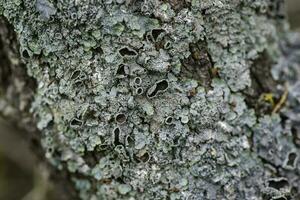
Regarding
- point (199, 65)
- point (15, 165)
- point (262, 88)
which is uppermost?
point (199, 65)

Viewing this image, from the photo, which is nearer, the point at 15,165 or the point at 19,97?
the point at 19,97

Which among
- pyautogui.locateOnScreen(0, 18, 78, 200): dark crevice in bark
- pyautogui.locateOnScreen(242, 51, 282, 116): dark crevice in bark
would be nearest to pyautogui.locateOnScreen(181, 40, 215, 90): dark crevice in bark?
pyautogui.locateOnScreen(242, 51, 282, 116): dark crevice in bark

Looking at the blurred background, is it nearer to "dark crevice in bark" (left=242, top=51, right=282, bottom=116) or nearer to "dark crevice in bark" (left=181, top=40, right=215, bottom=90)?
"dark crevice in bark" (left=242, top=51, right=282, bottom=116)

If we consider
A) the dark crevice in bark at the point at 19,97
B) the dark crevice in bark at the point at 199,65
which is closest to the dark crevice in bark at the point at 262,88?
the dark crevice in bark at the point at 199,65

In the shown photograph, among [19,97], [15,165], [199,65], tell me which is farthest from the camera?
[15,165]

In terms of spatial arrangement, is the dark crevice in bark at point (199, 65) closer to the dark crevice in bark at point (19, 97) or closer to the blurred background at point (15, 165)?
the dark crevice in bark at point (19, 97)

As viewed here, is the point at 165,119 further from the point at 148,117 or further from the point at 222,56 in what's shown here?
the point at 222,56

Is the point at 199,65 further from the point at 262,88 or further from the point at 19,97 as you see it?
the point at 19,97

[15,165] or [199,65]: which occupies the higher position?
[199,65]

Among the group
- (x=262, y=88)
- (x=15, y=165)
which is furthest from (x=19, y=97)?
(x=15, y=165)

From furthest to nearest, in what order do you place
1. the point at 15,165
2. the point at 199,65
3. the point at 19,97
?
the point at 15,165, the point at 19,97, the point at 199,65

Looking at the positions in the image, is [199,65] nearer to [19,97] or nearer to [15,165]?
[19,97]

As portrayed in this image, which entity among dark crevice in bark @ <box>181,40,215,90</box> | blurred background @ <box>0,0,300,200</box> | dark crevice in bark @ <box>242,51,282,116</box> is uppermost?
dark crevice in bark @ <box>181,40,215,90</box>

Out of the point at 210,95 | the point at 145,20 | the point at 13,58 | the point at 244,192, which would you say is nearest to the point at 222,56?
the point at 210,95
